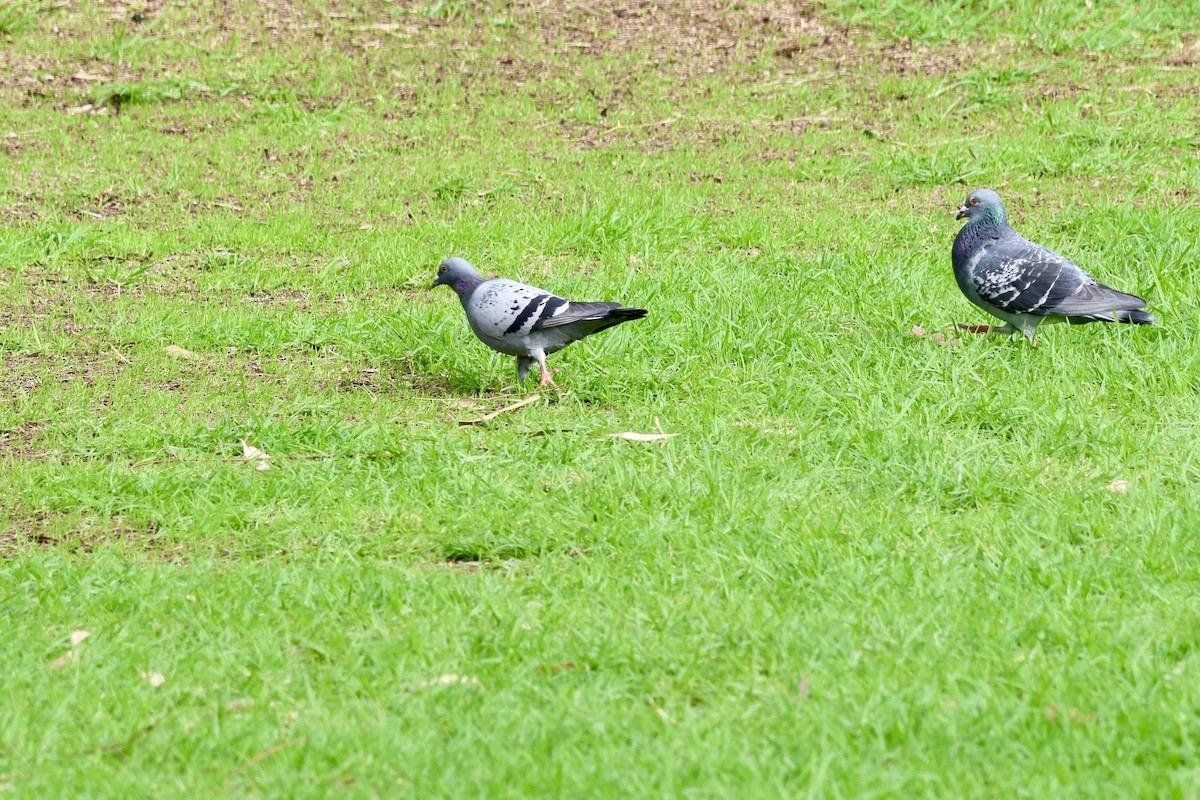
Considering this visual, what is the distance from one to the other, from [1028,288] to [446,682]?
3908 millimetres

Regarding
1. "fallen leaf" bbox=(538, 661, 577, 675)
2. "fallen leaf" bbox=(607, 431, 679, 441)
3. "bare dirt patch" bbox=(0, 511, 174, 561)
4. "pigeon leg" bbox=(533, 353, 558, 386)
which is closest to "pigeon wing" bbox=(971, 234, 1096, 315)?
"fallen leaf" bbox=(607, 431, 679, 441)

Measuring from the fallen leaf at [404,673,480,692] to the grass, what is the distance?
1 centimetres

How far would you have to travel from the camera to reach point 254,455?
593 cm

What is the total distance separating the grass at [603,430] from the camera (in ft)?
12.3

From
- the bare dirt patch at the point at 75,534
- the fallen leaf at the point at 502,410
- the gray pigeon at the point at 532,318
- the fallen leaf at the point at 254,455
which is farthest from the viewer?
the gray pigeon at the point at 532,318

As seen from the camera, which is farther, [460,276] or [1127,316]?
[460,276]

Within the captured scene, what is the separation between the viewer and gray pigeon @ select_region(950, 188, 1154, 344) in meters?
6.64

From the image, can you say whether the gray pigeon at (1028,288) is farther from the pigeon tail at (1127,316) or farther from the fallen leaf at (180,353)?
the fallen leaf at (180,353)

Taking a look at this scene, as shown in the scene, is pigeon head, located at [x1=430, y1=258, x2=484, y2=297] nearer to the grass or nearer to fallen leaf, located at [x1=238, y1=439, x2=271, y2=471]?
the grass

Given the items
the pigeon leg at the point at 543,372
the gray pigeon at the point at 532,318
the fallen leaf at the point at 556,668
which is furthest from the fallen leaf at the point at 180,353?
the fallen leaf at the point at 556,668

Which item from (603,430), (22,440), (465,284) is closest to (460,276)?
(465,284)

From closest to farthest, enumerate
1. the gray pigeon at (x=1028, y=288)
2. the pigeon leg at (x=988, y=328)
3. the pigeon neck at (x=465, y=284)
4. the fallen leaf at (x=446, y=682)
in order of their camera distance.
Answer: the fallen leaf at (x=446, y=682), the gray pigeon at (x=1028, y=288), the pigeon neck at (x=465, y=284), the pigeon leg at (x=988, y=328)

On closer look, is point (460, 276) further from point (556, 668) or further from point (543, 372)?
point (556, 668)

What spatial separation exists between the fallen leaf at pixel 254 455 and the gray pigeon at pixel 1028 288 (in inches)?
142
